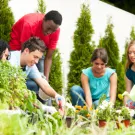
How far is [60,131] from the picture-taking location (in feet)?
4.78

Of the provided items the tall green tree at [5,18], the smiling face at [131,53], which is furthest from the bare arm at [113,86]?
the tall green tree at [5,18]

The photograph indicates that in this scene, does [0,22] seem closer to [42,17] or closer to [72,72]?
[42,17]

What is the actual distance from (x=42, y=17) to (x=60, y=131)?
417 cm

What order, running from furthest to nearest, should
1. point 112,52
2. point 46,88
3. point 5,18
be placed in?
point 112,52, point 5,18, point 46,88

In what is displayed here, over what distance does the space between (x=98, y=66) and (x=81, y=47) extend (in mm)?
2000

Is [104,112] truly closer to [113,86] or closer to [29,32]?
[29,32]

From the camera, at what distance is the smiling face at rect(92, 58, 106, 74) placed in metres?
5.69

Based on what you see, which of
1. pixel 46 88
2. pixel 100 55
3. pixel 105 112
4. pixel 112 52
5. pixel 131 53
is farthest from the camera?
pixel 112 52

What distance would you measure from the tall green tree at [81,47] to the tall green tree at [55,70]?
1.14 feet

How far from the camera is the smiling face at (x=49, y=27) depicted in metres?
5.12

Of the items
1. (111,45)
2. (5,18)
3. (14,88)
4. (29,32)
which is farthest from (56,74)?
(14,88)

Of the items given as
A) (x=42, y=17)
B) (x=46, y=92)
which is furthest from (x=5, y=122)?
(x=42, y=17)

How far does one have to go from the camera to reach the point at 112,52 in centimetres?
833

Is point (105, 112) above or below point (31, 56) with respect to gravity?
below
